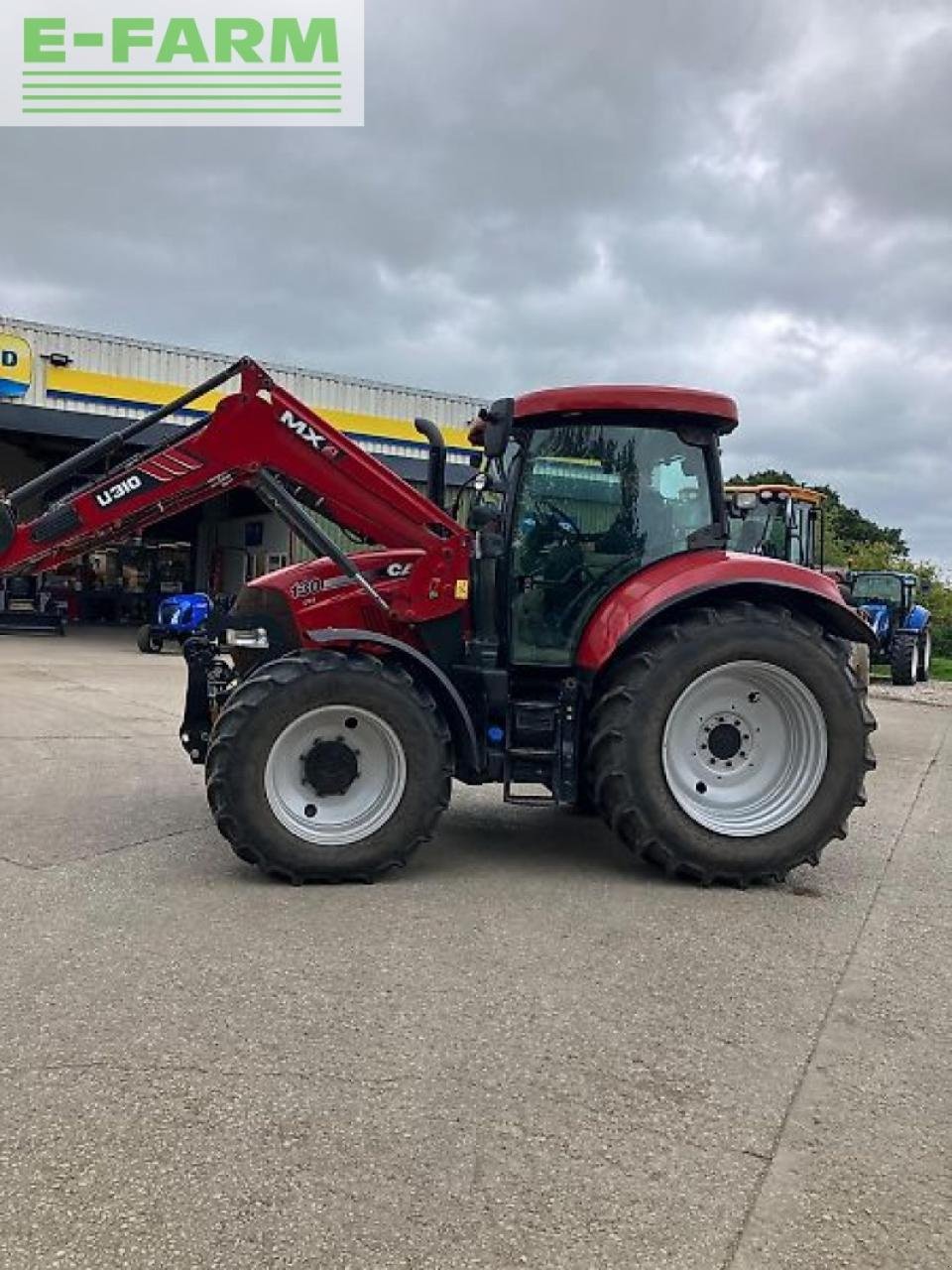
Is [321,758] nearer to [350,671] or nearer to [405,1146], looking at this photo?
[350,671]

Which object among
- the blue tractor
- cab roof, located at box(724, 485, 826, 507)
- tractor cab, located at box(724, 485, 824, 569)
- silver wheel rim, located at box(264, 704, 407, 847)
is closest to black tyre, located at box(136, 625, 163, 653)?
cab roof, located at box(724, 485, 826, 507)

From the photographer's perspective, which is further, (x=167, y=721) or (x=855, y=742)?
(x=167, y=721)

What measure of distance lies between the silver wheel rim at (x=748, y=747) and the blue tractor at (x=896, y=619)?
15.0 meters

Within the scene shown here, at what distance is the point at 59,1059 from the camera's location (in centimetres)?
316

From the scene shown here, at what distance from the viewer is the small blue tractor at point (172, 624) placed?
20.5 meters

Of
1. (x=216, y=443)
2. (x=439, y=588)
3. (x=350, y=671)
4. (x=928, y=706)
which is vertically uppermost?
(x=216, y=443)

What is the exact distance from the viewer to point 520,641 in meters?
5.59

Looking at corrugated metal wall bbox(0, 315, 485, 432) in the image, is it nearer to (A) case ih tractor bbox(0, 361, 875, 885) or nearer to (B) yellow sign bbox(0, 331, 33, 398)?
(B) yellow sign bbox(0, 331, 33, 398)

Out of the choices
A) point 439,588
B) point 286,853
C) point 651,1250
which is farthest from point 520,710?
point 651,1250

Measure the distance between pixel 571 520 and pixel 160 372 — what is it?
1887cm

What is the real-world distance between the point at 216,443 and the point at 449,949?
9.27ft

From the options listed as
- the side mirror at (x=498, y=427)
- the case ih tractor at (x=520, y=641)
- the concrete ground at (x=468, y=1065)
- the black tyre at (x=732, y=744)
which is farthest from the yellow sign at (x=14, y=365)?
the black tyre at (x=732, y=744)

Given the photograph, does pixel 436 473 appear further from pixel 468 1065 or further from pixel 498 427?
pixel 468 1065

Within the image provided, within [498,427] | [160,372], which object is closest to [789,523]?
[498,427]
